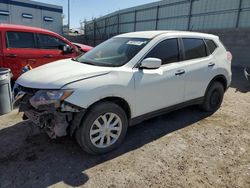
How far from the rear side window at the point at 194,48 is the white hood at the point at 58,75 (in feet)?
5.73

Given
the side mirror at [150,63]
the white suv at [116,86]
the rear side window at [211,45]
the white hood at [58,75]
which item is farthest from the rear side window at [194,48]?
the white hood at [58,75]

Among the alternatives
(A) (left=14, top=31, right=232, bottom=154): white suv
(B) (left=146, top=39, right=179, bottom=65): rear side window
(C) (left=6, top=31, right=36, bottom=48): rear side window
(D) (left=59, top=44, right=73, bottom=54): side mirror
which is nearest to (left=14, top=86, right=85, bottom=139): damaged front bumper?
(A) (left=14, top=31, right=232, bottom=154): white suv

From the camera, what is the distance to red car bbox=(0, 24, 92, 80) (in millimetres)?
5879

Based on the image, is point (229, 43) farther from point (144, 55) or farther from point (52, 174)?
point (52, 174)

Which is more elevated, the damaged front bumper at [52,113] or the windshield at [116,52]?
the windshield at [116,52]

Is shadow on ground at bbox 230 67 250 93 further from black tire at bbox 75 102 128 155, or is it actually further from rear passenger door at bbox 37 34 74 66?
rear passenger door at bbox 37 34 74 66

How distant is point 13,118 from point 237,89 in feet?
20.9

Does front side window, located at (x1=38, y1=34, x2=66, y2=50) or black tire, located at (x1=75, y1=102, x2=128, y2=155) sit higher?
front side window, located at (x1=38, y1=34, x2=66, y2=50)

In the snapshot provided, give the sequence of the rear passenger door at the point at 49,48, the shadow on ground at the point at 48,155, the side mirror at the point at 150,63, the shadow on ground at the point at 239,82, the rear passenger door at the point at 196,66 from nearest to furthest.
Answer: the shadow on ground at the point at 48,155 < the side mirror at the point at 150,63 < the rear passenger door at the point at 196,66 < the rear passenger door at the point at 49,48 < the shadow on ground at the point at 239,82

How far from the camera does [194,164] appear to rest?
3.16 m

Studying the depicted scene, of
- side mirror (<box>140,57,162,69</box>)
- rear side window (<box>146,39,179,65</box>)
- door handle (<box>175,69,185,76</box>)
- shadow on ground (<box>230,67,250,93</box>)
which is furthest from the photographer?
shadow on ground (<box>230,67,250,93</box>)

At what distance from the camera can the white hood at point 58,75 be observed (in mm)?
2969

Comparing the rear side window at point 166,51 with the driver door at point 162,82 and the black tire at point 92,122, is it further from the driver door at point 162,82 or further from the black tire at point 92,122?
the black tire at point 92,122

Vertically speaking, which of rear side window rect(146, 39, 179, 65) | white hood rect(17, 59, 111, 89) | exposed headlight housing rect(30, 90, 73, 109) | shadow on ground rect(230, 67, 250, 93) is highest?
rear side window rect(146, 39, 179, 65)
